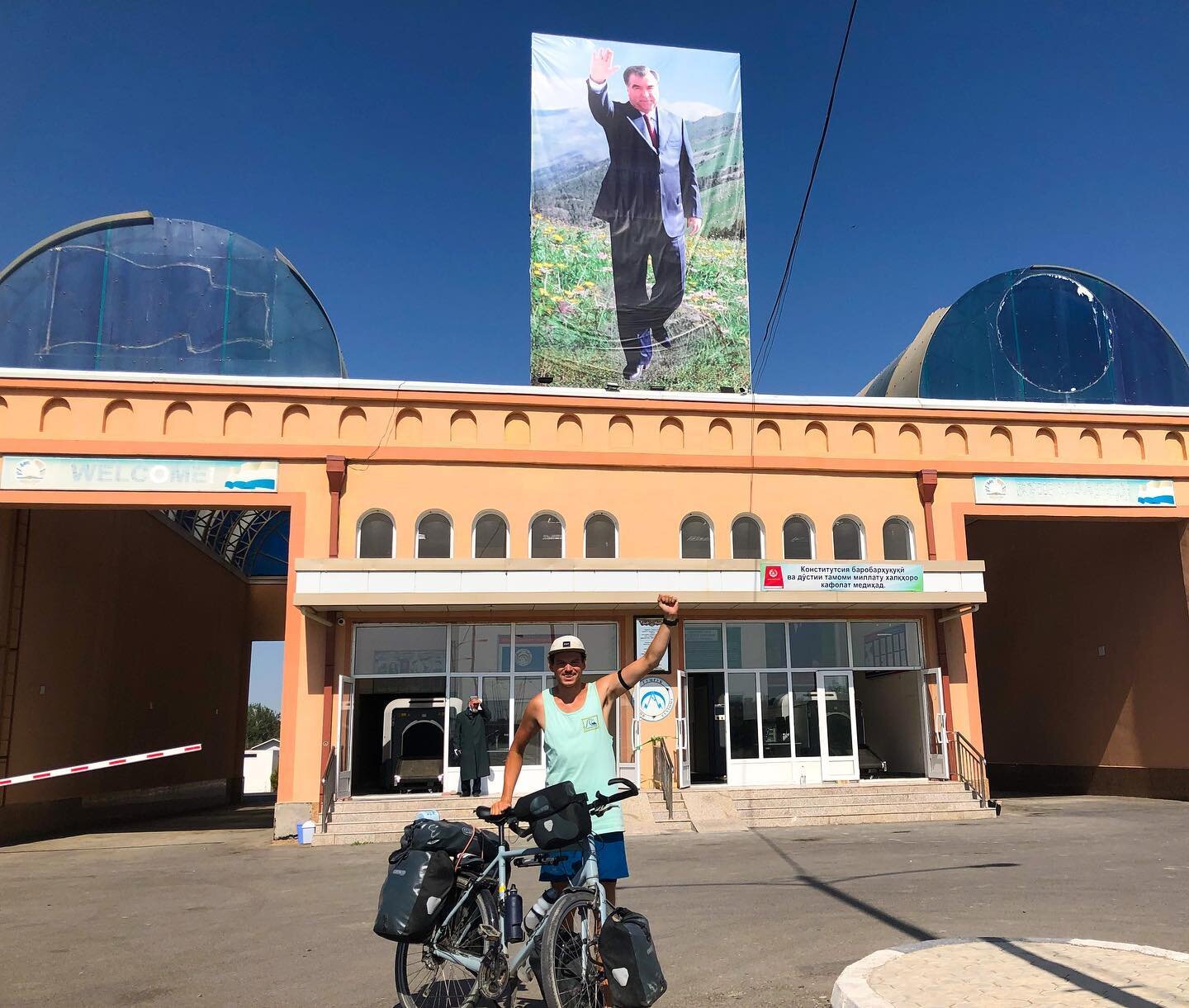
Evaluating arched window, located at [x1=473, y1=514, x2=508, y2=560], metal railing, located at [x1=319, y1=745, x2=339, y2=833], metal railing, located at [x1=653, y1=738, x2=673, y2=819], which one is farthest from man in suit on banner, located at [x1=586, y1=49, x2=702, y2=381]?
metal railing, located at [x1=319, y1=745, x2=339, y2=833]

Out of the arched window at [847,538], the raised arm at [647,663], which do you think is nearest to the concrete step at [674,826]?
→ the arched window at [847,538]

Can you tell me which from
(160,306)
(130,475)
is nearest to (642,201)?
(160,306)

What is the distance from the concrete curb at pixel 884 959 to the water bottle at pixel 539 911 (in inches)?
61.4

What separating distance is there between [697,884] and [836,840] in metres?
4.21

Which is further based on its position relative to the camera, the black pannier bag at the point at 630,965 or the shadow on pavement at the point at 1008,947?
the shadow on pavement at the point at 1008,947

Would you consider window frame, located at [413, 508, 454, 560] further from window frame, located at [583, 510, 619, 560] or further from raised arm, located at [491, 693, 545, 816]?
raised arm, located at [491, 693, 545, 816]

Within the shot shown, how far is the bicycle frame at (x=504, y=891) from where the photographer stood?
4.62 m

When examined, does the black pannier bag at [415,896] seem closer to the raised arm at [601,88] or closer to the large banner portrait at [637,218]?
the large banner portrait at [637,218]

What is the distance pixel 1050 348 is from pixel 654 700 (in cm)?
1131

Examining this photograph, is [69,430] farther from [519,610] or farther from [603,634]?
[603,634]

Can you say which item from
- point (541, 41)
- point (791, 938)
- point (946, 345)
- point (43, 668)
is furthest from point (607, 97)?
point (791, 938)

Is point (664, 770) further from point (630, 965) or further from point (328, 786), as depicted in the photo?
point (630, 965)

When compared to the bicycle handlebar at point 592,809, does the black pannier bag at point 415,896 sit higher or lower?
lower

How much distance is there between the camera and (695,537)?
61.3ft
